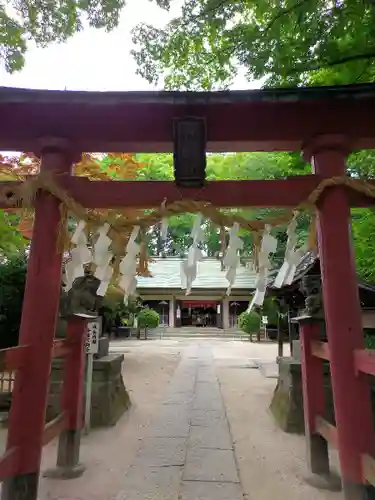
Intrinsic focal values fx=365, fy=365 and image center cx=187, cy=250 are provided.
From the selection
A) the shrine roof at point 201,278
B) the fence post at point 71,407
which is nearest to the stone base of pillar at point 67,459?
the fence post at point 71,407

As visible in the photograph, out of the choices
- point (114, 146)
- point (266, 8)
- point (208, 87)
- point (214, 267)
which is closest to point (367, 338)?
point (208, 87)

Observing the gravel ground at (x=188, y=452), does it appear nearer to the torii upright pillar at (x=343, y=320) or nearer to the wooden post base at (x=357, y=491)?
the wooden post base at (x=357, y=491)

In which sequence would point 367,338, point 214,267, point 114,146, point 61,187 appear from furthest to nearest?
point 214,267, point 367,338, point 114,146, point 61,187

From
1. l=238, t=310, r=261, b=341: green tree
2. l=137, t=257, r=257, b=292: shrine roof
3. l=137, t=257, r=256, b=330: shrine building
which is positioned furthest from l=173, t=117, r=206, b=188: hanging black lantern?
l=137, t=257, r=256, b=330: shrine building

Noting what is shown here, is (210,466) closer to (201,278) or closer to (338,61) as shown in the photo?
(338,61)

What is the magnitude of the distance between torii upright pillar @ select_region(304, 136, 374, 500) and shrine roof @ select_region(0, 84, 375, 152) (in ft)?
0.69

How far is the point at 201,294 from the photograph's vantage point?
2670 cm

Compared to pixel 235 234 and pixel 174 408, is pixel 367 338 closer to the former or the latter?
pixel 174 408

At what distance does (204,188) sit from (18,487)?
8.31ft

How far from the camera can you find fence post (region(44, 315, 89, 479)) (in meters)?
3.74

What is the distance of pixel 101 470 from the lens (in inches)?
152

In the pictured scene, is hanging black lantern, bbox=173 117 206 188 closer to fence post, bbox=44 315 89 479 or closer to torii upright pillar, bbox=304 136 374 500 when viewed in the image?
torii upright pillar, bbox=304 136 374 500

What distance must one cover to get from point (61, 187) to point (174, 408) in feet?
14.7

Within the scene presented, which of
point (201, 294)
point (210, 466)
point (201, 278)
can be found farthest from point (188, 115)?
point (201, 278)
